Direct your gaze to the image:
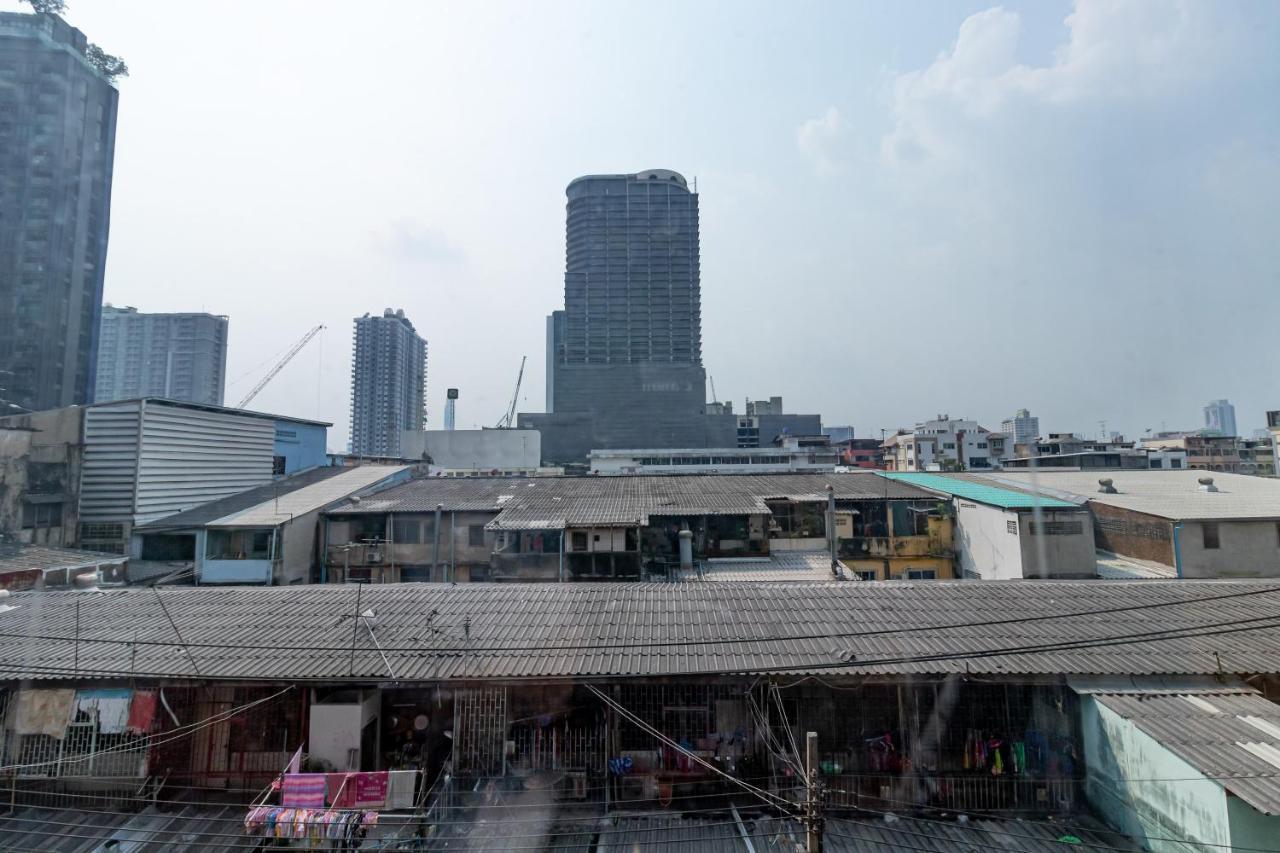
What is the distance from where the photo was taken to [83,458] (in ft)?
71.3

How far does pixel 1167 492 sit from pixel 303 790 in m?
28.3

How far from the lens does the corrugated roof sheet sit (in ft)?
69.8

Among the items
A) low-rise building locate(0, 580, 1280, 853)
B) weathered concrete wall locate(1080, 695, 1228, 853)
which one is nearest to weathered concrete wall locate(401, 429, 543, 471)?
low-rise building locate(0, 580, 1280, 853)

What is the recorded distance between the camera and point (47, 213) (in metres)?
51.4

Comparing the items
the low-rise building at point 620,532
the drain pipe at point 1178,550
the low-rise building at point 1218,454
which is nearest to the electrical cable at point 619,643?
the low-rise building at point 620,532

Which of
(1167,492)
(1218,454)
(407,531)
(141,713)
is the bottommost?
(141,713)

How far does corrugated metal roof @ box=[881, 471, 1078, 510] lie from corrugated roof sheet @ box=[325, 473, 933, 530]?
46.9 inches

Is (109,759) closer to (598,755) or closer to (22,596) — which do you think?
(22,596)

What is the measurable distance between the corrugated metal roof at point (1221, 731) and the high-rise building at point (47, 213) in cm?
7064

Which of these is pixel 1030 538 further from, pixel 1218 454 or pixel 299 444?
pixel 1218 454

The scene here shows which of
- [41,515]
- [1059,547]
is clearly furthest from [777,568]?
[41,515]

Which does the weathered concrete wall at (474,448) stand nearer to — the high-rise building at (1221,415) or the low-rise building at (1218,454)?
the low-rise building at (1218,454)

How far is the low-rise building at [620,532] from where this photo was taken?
2009 centimetres

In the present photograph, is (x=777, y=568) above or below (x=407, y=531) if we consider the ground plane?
below
